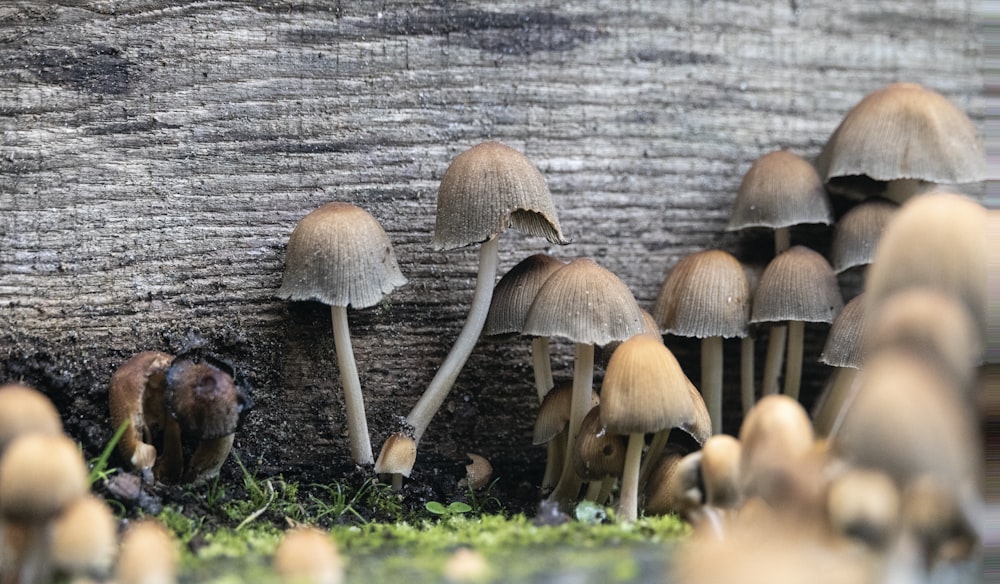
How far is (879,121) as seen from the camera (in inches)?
107

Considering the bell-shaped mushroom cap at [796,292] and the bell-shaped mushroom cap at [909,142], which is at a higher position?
the bell-shaped mushroom cap at [909,142]

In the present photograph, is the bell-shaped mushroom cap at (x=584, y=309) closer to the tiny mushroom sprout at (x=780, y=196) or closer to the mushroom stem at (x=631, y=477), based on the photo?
the mushroom stem at (x=631, y=477)

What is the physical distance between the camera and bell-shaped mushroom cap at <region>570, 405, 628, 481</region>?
2305 millimetres

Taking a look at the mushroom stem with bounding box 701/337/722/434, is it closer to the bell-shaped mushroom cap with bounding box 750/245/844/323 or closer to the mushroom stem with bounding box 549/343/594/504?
the bell-shaped mushroom cap with bounding box 750/245/844/323

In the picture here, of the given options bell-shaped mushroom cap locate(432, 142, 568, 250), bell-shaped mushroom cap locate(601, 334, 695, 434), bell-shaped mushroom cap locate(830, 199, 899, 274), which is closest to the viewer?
bell-shaped mushroom cap locate(601, 334, 695, 434)

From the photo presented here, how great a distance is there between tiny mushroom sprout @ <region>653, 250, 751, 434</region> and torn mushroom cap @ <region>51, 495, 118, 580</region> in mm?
1651

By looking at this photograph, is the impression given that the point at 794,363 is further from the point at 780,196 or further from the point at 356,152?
the point at 356,152

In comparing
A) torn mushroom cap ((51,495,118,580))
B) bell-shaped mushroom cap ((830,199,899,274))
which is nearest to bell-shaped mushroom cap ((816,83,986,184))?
bell-shaped mushroom cap ((830,199,899,274))

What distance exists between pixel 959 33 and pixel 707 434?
1893mm

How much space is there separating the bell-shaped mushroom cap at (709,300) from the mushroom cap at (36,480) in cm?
169

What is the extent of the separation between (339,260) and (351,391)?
1.31ft

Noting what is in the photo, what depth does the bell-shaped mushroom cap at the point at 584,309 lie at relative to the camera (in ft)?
7.54

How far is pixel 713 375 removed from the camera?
110 inches

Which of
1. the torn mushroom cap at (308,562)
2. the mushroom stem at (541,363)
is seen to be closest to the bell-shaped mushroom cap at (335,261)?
the mushroom stem at (541,363)
